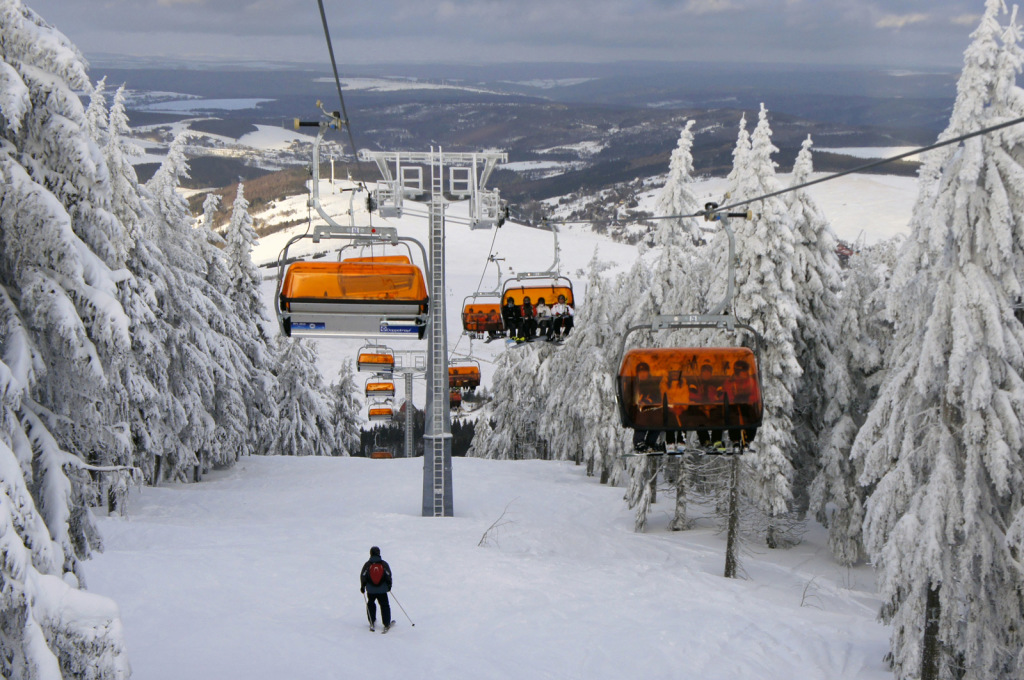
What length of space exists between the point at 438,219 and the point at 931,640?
14309 mm

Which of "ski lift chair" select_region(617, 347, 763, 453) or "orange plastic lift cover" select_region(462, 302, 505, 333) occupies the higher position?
"orange plastic lift cover" select_region(462, 302, 505, 333)

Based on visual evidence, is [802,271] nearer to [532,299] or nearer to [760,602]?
[532,299]

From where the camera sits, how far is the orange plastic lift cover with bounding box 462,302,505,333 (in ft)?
78.2

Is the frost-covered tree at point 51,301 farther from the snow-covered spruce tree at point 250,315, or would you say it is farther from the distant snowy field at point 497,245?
the distant snowy field at point 497,245

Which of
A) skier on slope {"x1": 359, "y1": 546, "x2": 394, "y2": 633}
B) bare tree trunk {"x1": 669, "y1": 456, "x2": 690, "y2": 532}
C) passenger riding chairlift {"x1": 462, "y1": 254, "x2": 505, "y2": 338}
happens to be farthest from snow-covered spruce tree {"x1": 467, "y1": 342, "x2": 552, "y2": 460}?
skier on slope {"x1": 359, "y1": 546, "x2": 394, "y2": 633}

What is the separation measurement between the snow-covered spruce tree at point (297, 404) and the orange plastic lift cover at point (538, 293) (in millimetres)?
23595

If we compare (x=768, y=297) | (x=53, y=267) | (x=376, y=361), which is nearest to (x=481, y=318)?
(x=768, y=297)

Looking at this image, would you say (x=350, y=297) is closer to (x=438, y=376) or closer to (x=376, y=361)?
(x=438, y=376)

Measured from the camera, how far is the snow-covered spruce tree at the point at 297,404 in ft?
138

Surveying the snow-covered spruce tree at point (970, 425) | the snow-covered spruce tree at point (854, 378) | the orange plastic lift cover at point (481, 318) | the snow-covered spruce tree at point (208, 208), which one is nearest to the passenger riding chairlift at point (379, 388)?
the snow-covered spruce tree at point (208, 208)

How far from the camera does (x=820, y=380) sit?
24.0 metres

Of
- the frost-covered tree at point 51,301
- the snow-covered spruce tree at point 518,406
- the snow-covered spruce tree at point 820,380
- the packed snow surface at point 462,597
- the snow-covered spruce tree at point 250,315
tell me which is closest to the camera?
the frost-covered tree at point 51,301

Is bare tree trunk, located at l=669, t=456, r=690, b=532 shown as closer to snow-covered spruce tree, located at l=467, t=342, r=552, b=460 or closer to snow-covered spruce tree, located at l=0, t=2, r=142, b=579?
snow-covered spruce tree, located at l=467, t=342, r=552, b=460

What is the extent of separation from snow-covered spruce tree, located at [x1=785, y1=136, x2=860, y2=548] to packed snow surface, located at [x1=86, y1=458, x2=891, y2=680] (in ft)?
7.14
